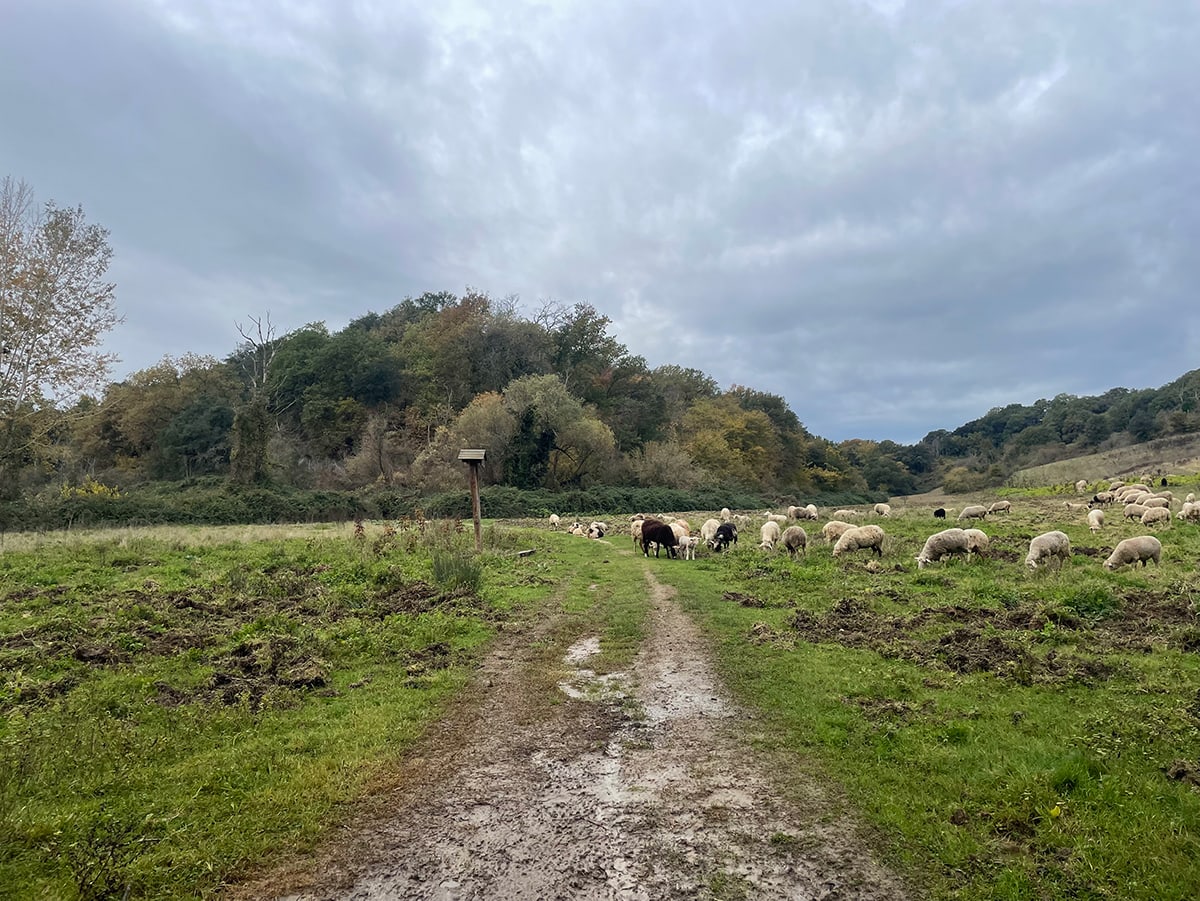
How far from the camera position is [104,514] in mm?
31641

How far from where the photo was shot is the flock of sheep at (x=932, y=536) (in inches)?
567

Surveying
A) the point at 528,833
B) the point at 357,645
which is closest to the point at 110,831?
the point at 528,833

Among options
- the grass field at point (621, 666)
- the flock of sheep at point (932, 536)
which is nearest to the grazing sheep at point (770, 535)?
the flock of sheep at point (932, 536)

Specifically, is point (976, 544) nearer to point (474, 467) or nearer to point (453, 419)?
point (474, 467)

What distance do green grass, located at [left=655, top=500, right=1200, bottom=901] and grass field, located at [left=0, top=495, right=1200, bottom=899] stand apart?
0.03 meters

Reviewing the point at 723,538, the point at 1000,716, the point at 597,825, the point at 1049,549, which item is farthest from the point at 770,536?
the point at 597,825

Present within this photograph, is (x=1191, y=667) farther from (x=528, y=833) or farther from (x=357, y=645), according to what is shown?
(x=357, y=645)

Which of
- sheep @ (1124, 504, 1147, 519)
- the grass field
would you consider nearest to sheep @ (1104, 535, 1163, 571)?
the grass field

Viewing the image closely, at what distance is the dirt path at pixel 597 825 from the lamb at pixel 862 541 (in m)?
13.0

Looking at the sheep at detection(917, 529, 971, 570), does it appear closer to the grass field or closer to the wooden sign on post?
the grass field

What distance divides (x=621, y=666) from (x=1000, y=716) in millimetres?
4871

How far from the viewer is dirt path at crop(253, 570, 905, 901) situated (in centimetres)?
406

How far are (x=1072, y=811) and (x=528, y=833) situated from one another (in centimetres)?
408

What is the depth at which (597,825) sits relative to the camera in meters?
4.82
